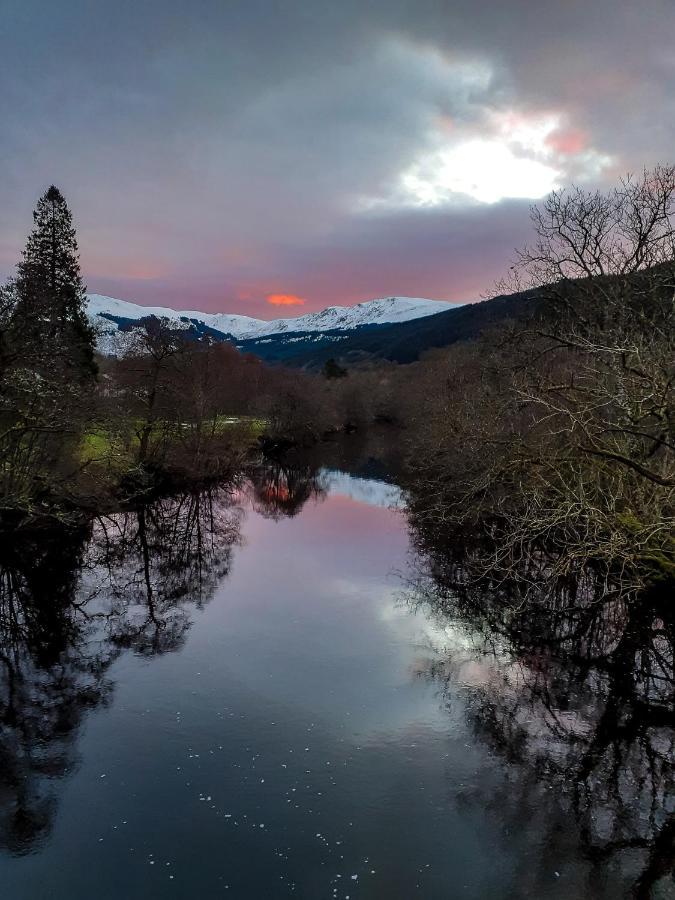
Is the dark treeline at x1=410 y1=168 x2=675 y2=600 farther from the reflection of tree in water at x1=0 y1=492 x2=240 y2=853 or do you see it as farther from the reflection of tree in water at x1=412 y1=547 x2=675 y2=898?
the reflection of tree in water at x1=0 y1=492 x2=240 y2=853

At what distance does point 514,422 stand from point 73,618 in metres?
17.9

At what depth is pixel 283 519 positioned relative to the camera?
28688 mm

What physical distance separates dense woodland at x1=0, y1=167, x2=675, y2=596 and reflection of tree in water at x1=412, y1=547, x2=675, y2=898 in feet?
3.95

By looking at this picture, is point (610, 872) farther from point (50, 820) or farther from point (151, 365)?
point (151, 365)

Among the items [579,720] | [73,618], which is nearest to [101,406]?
[73,618]

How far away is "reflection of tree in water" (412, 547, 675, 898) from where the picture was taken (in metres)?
7.56

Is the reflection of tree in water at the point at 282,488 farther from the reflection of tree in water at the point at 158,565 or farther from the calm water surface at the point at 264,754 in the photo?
the calm water surface at the point at 264,754

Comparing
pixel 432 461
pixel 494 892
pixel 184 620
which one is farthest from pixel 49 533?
pixel 494 892

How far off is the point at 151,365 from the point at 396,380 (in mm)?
50182

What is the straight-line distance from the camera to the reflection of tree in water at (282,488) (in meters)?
31.1

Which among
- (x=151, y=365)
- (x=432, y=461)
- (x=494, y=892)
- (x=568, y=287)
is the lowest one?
(x=494, y=892)

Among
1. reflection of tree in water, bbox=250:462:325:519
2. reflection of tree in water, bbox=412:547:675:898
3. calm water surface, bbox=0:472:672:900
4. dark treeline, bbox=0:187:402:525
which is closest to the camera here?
calm water surface, bbox=0:472:672:900

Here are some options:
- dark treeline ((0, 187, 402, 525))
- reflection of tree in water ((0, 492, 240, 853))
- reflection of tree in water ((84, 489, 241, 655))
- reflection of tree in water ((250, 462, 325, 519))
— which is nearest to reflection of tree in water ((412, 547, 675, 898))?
reflection of tree in water ((0, 492, 240, 853))

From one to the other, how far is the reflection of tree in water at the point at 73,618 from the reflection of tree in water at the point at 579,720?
6.88 m
